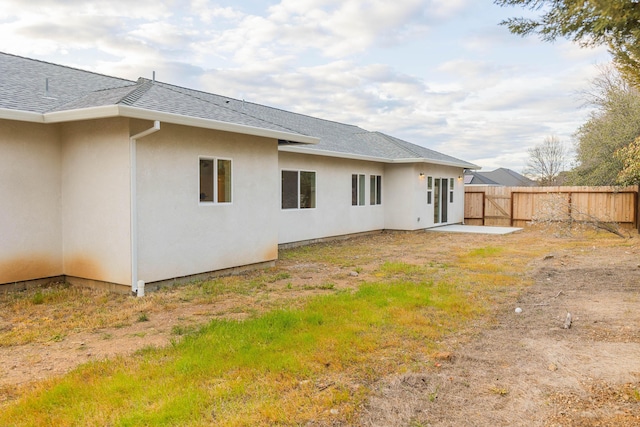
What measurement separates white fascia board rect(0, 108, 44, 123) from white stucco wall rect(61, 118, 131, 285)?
2.05ft

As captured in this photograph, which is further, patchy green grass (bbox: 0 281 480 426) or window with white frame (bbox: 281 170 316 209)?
window with white frame (bbox: 281 170 316 209)

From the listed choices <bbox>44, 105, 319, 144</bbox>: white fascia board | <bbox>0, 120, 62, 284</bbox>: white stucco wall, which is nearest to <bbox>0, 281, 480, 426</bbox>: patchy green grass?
<bbox>44, 105, 319, 144</bbox>: white fascia board

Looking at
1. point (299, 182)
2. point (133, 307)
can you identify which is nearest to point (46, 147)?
point (133, 307)

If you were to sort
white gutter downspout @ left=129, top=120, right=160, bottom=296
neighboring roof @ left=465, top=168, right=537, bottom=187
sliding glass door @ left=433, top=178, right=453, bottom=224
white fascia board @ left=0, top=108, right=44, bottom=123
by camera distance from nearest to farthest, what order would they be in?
1. white fascia board @ left=0, top=108, right=44, bottom=123
2. white gutter downspout @ left=129, top=120, right=160, bottom=296
3. sliding glass door @ left=433, top=178, right=453, bottom=224
4. neighboring roof @ left=465, top=168, right=537, bottom=187

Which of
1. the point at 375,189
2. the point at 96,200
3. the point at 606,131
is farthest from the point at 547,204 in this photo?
the point at 96,200

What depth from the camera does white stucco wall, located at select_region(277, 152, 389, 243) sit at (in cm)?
1238

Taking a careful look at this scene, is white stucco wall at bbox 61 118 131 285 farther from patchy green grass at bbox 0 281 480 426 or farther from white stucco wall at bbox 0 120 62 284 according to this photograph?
patchy green grass at bbox 0 281 480 426

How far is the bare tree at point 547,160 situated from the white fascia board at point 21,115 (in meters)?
37.0

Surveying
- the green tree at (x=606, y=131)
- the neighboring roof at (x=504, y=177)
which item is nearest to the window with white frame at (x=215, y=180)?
the green tree at (x=606, y=131)

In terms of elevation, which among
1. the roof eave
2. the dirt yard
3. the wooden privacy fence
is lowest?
the dirt yard

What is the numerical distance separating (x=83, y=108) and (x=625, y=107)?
18102mm

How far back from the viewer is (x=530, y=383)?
372 centimetres

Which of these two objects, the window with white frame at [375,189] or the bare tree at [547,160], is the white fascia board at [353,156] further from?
the bare tree at [547,160]

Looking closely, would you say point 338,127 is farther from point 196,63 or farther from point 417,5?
point 417,5
